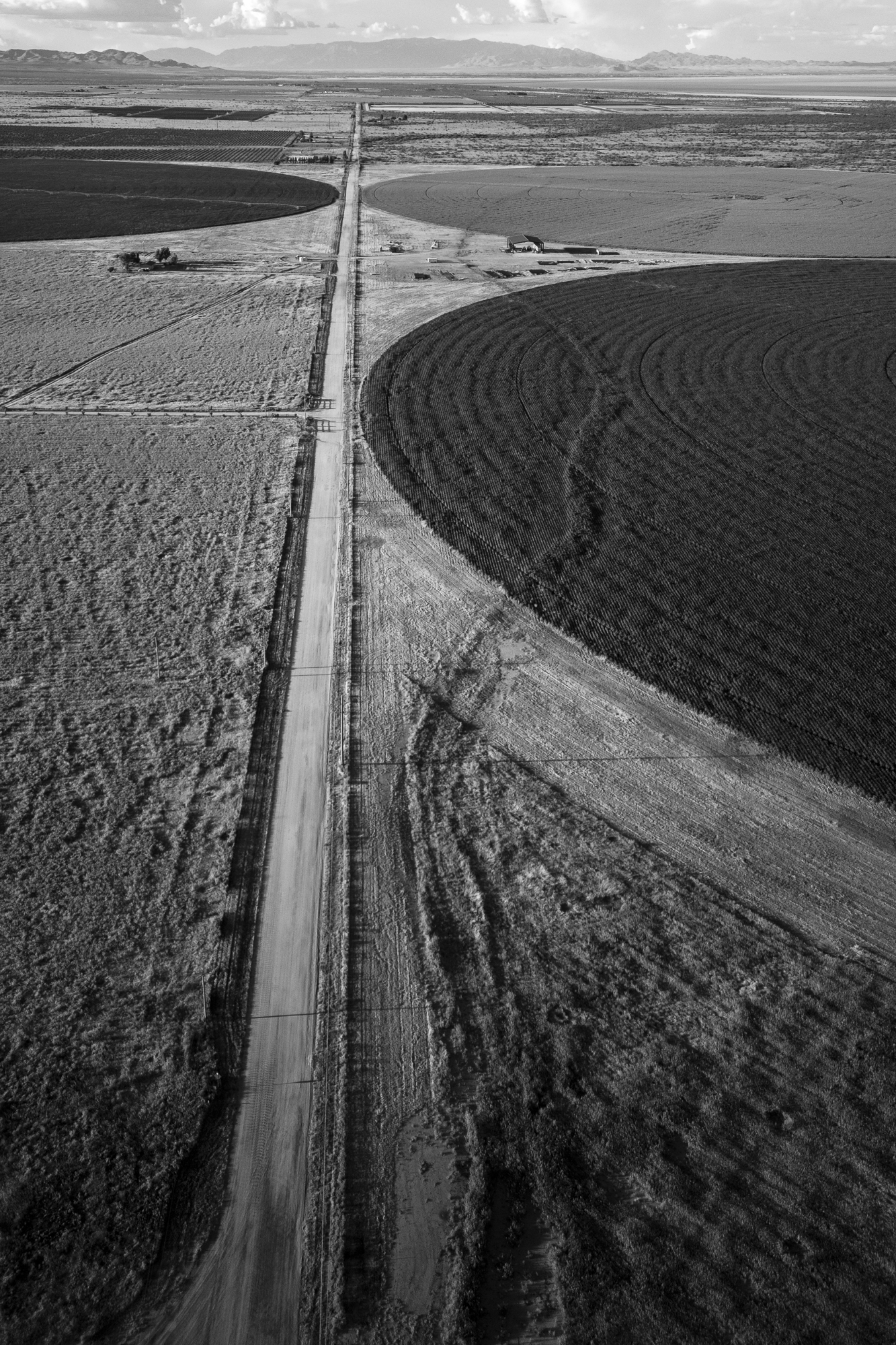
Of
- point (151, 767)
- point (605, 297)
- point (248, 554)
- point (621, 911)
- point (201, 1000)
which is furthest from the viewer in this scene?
point (605, 297)

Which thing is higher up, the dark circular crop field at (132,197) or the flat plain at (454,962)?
the dark circular crop field at (132,197)

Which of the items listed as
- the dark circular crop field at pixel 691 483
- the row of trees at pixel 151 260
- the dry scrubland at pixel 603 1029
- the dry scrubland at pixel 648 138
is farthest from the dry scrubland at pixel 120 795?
the dry scrubland at pixel 648 138

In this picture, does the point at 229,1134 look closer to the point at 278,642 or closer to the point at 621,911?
the point at 621,911

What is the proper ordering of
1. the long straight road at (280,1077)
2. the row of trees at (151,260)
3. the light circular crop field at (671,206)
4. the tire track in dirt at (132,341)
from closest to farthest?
1. the long straight road at (280,1077)
2. the tire track in dirt at (132,341)
3. the row of trees at (151,260)
4. the light circular crop field at (671,206)

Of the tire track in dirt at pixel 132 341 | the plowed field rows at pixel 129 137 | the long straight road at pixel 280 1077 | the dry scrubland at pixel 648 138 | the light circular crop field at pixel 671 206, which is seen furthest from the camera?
the plowed field rows at pixel 129 137

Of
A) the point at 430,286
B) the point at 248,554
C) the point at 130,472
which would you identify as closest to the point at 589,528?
the point at 248,554

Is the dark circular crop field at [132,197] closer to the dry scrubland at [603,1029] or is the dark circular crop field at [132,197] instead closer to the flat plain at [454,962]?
the flat plain at [454,962]
